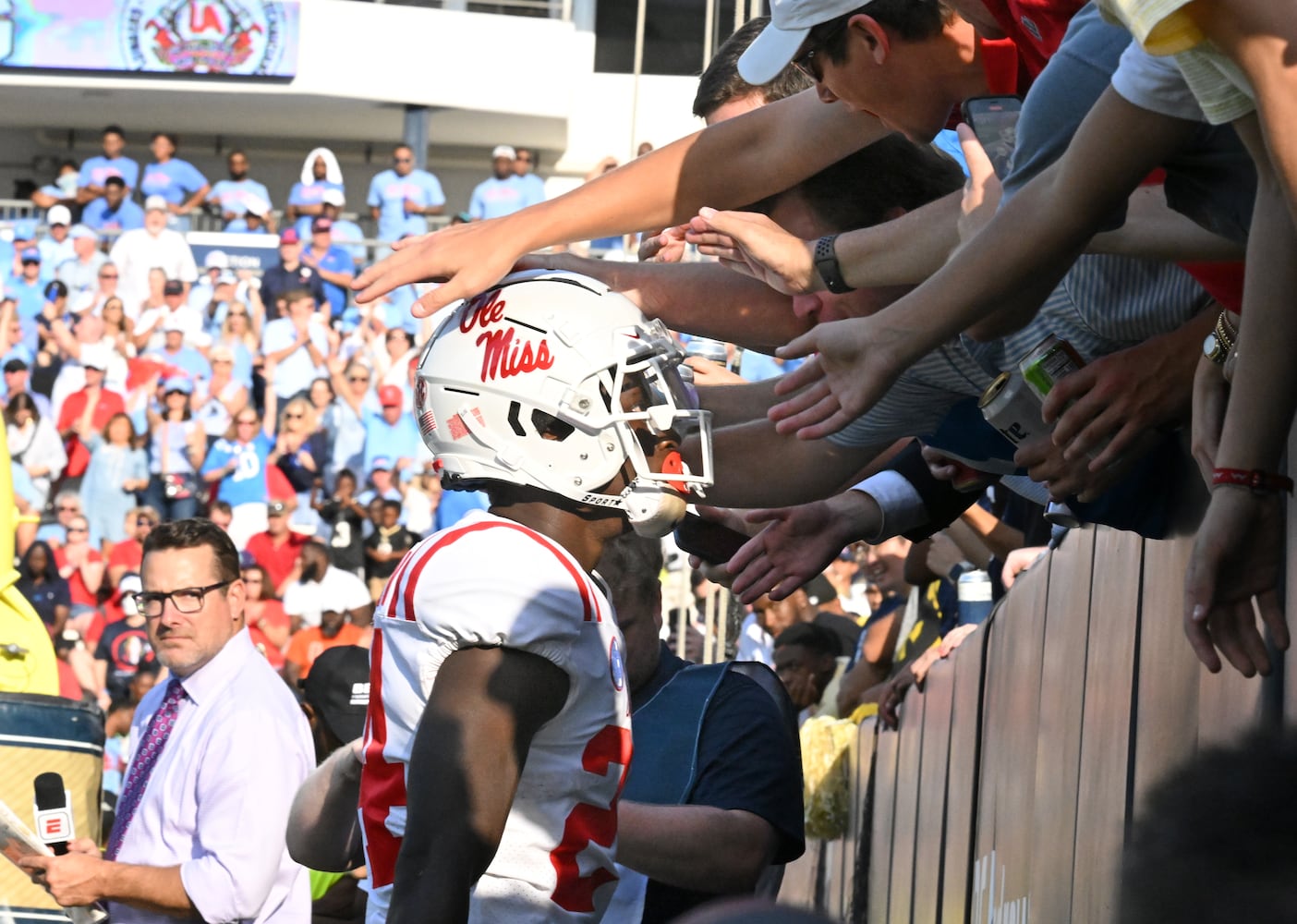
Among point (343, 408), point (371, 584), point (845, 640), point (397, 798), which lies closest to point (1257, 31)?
point (397, 798)

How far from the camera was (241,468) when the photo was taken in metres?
13.8

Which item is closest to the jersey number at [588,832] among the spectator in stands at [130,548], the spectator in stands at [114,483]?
the spectator in stands at [130,548]

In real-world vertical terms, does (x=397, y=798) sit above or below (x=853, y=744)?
above

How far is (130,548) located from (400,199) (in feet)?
21.5

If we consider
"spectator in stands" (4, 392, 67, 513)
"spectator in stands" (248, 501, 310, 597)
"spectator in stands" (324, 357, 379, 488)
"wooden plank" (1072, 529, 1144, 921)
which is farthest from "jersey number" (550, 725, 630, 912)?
"spectator in stands" (4, 392, 67, 513)

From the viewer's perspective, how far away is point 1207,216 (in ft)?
7.30

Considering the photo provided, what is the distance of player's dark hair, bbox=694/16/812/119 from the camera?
4234mm

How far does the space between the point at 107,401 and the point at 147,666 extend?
4.27 m

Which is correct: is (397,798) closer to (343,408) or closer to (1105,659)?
(1105,659)

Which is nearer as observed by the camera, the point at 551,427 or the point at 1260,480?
the point at 1260,480

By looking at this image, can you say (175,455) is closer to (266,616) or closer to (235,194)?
(266,616)

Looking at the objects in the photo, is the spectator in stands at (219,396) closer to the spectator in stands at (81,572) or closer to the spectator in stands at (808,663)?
the spectator in stands at (81,572)

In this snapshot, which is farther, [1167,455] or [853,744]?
[853,744]

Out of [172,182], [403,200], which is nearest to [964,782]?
[403,200]
